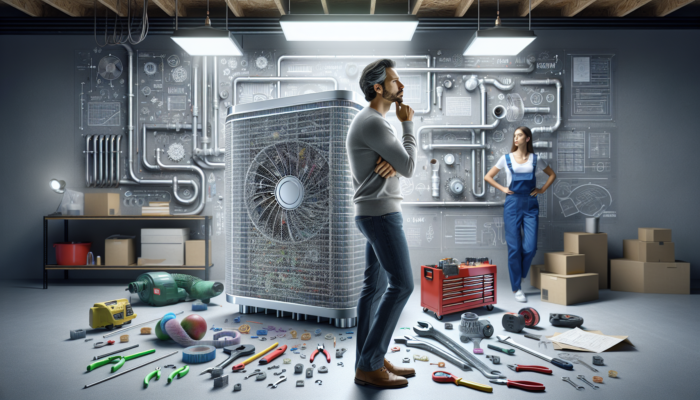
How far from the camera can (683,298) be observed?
363 cm

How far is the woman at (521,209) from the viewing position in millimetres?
3705

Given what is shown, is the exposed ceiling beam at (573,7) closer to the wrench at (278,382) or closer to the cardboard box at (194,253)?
the wrench at (278,382)

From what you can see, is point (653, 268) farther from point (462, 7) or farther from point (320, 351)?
point (320, 351)

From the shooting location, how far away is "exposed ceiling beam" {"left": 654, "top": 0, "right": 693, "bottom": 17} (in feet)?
13.6

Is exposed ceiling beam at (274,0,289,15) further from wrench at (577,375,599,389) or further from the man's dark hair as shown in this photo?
wrench at (577,375,599,389)

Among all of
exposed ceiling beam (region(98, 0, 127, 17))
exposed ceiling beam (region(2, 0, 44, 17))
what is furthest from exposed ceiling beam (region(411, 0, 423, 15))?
exposed ceiling beam (region(2, 0, 44, 17))

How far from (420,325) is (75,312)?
112 inches

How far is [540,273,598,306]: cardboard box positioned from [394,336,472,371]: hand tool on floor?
1.78 m

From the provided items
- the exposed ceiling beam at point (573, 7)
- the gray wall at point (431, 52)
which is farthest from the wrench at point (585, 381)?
the exposed ceiling beam at point (573, 7)

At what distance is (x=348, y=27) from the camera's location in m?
3.65

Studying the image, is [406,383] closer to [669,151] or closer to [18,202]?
[669,151]

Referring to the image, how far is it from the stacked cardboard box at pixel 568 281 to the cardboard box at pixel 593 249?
0.29 m

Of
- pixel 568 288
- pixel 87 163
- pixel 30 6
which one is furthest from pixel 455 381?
pixel 30 6

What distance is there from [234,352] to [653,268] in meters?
4.15
